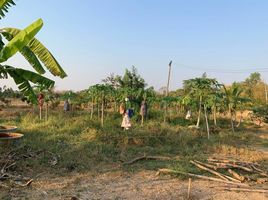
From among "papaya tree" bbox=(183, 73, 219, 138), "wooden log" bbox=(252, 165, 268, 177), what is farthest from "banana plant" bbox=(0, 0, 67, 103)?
"papaya tree" bbox=(183, 73, 219, 138)

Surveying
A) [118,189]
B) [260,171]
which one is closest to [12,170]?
[118,189]

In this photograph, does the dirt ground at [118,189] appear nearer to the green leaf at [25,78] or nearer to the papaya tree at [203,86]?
the green leaf at [25,78]

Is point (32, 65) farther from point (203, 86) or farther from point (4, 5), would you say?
point (203, 86)

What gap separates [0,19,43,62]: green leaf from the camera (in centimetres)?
543

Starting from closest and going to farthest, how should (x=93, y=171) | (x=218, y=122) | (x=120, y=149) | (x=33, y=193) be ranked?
(x=33, y=193), (x=93, y=171), (x=120, y=149), (x=218, y=122)

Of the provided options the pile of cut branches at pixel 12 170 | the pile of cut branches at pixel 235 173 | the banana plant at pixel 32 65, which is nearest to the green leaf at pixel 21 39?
the banana plant at pixel 32 65

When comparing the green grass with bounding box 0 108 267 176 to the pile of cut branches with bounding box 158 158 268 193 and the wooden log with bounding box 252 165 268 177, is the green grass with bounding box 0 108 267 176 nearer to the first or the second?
the pile of cut branches with bounding box 158 158 268 193

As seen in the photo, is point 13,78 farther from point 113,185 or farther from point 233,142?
point 233,142

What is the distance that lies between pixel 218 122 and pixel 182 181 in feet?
43.7

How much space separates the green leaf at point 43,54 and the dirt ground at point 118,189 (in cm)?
228

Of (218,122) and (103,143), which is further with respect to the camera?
(218,122)

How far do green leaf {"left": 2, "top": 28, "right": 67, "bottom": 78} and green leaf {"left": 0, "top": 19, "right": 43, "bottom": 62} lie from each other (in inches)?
52.6

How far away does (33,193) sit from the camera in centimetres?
620

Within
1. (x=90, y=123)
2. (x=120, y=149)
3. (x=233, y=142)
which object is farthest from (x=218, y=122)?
(x=120, y=149)
